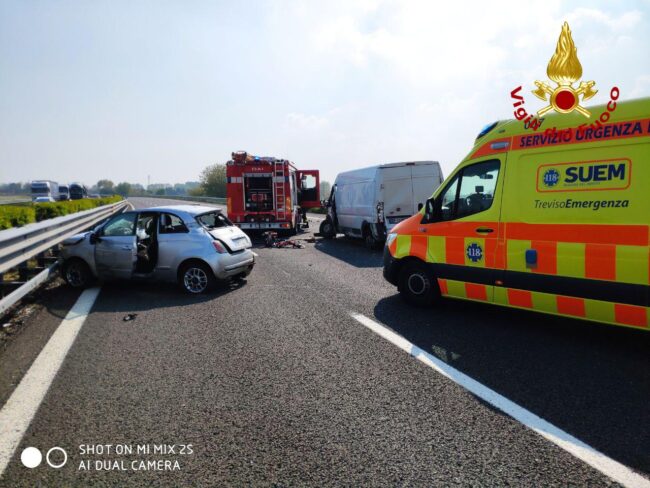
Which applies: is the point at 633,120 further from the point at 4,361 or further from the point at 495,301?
the point at 4,361

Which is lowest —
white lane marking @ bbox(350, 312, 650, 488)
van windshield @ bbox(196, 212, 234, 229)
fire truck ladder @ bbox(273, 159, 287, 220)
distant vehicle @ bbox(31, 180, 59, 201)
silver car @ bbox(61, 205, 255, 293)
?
white lane marking @ bbox(350, 312, 650, 488)

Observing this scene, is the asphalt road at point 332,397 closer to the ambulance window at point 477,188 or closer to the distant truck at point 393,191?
the ambulance window at point 477,188

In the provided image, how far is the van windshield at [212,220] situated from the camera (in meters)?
7.50

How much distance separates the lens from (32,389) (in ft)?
12.0

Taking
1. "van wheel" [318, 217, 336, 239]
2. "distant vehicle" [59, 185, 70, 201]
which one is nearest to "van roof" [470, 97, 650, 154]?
"van wheel" [318, 217, 336, 239]

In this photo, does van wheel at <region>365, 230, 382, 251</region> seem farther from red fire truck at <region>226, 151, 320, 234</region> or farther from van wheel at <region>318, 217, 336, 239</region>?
red fire truck at <region>226, 151, 320, 234</region>

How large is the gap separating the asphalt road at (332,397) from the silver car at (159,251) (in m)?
1.35

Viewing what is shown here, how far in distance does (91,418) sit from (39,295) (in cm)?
490

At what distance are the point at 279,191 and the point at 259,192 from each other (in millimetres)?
778

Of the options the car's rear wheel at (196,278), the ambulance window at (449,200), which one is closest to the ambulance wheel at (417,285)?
the ambulance window at (449,200)

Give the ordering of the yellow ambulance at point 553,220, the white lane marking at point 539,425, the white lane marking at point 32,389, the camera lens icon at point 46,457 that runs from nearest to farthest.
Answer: the white lane marking at point 539,425 → the camera lens icon at point 46,457 → the white lane marking at point 32,389 → the yellow ambulance at point 553,220

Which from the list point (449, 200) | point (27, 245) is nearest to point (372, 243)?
point (449, 200)

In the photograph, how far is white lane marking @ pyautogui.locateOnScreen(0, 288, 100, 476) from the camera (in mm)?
2939

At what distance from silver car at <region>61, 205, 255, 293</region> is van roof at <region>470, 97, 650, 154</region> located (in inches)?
170
